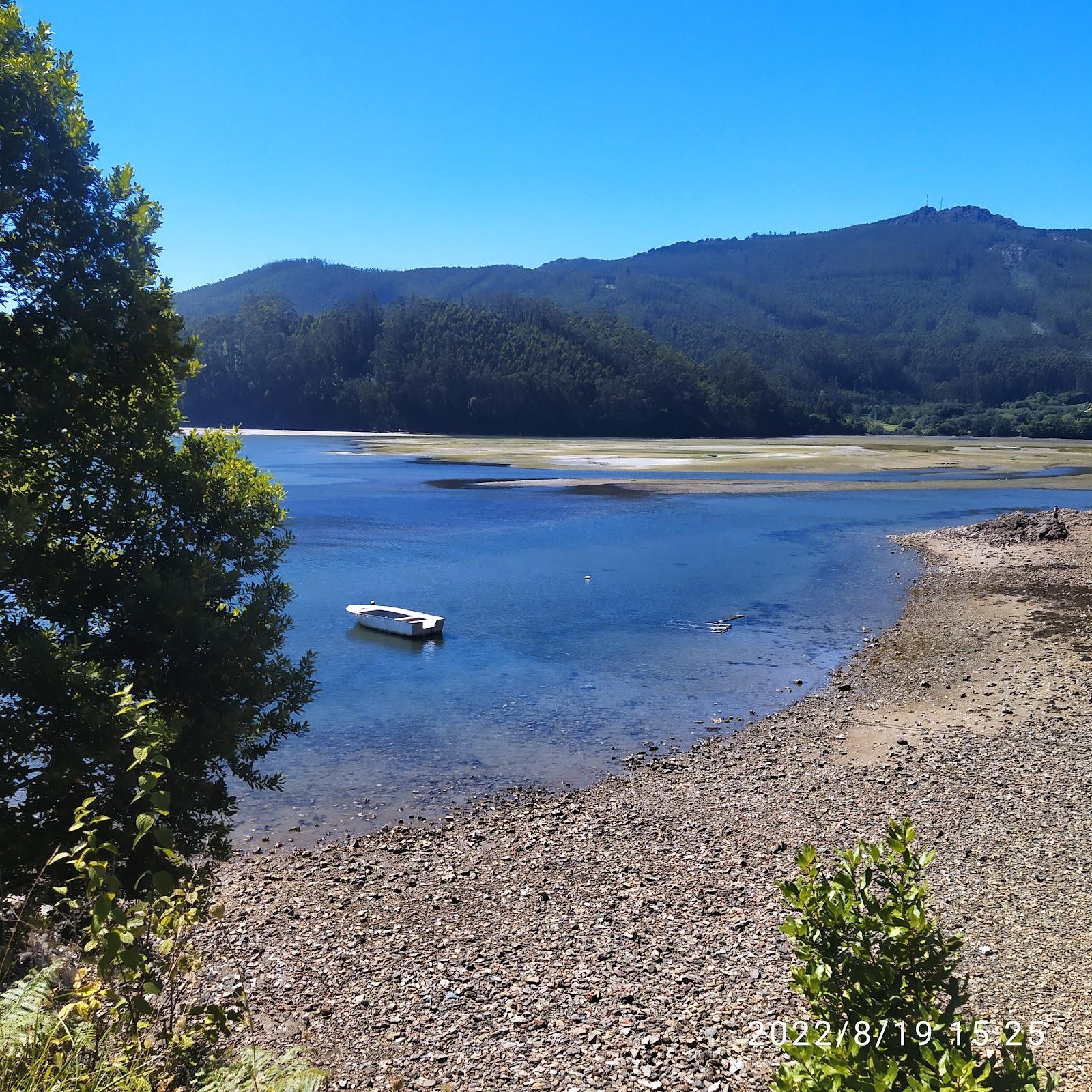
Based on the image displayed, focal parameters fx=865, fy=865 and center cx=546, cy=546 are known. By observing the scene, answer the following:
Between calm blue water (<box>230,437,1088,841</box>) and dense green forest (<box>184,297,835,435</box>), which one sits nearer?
calm blue water (<box>230,437,1088,841</box>)

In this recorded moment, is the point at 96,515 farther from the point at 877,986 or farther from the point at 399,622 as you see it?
the point at 399,622

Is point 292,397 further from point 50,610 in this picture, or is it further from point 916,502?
point 50,610

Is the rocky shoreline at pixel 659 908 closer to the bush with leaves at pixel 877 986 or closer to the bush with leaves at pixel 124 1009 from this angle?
the bush with leaves at pixel 124 1009

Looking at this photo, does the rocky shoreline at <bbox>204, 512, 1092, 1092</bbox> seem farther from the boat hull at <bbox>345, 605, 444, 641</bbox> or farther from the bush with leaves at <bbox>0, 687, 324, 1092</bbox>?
the boat hull at <bbox>345, 605, 444, 641</bbox>

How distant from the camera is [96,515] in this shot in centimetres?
→ 841

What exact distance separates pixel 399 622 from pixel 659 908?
51.0 ft

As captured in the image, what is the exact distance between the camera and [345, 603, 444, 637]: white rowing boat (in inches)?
971

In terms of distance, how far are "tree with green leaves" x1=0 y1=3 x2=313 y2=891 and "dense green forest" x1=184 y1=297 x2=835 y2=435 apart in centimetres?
14005

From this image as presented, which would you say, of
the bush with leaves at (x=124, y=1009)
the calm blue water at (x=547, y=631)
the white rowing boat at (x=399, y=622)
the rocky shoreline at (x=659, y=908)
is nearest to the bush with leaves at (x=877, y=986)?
the bush with leaves at (x=124, y=1009)

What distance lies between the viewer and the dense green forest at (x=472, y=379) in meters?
150

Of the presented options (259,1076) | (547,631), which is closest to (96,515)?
(259,1076)

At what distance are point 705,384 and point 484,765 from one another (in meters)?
151

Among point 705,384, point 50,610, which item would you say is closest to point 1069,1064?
point 50,610
